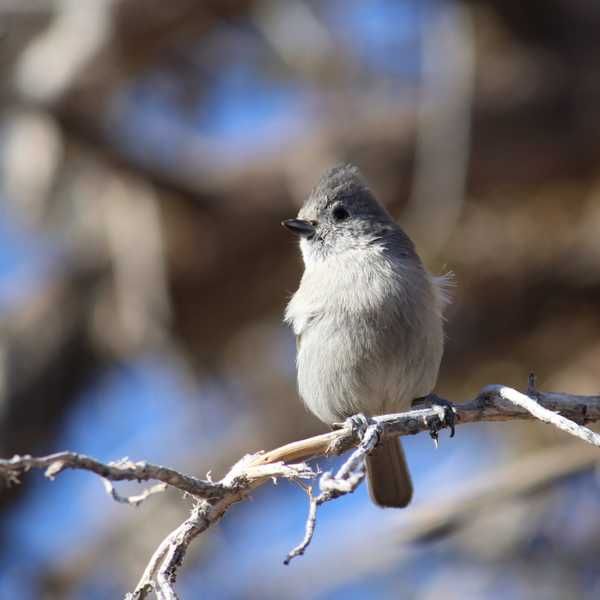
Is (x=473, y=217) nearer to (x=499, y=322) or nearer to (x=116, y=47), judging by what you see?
(x=499, y=322)

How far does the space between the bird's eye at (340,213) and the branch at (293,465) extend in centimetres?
149

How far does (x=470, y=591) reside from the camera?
16.9 ft

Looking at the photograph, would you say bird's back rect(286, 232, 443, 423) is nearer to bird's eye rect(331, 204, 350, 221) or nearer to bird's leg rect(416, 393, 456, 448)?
bird's eye rect(331, 204, 350, 221)

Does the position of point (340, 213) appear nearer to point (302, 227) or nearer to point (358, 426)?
point (302, 227)

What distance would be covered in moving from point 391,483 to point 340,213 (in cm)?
124

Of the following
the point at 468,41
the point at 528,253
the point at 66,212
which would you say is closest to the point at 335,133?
the point at 468,41

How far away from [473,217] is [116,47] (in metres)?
2.67

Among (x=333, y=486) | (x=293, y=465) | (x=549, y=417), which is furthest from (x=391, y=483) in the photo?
(x=333, y=486)

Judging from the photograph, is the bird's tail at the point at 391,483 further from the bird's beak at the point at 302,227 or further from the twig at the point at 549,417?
the twig at the point at 549,417

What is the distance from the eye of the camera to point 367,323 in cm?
373

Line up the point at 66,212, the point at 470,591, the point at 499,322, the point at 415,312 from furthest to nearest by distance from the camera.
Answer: the point at 66,212 → the point at 499,322 → the point at 470,591 → the point at 415,312

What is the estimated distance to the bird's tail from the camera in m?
4.24

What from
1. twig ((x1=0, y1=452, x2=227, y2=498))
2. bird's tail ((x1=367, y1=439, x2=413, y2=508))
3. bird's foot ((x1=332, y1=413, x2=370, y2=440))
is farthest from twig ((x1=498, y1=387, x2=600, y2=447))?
bird's tail ((x1=367, y1=439, x2=413, y2=508))

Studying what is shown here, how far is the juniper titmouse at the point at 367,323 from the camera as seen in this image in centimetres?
375
